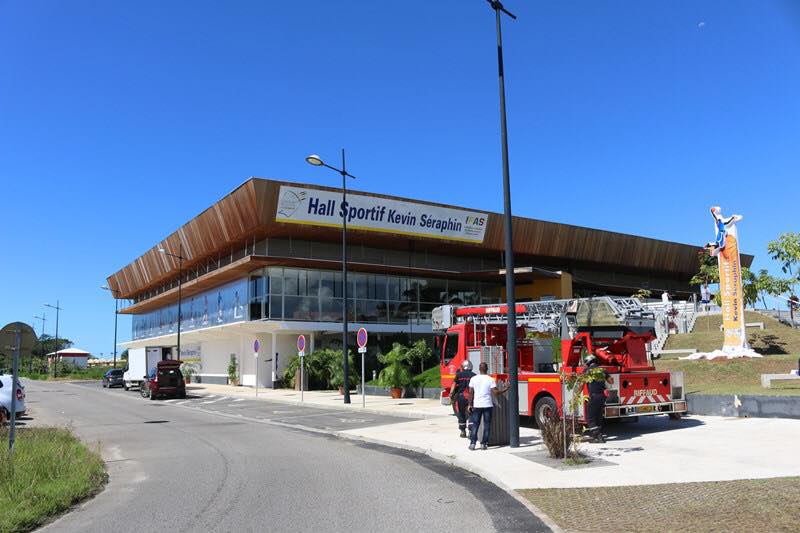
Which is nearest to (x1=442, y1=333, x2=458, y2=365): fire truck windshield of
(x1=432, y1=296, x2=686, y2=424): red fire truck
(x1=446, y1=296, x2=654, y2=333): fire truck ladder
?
(x1=446, y1=296, x2=654, y2=333): fire truck ladder

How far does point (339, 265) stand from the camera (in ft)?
127

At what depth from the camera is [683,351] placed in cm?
2908

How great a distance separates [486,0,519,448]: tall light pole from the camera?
12023mm

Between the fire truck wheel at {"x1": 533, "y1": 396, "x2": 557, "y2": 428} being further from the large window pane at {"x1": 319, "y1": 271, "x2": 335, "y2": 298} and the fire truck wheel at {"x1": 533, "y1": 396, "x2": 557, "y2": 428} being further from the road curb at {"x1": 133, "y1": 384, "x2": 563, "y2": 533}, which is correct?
the large window pane at {"x1": 319, "y1": 271, "x2": 335, "y2": 298}

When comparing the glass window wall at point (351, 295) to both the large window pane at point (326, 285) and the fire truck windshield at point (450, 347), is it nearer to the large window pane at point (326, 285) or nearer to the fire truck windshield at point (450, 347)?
the large window pane at point (326, 285)

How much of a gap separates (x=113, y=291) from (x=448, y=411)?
62.9 m

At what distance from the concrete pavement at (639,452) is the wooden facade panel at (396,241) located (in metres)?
21.0

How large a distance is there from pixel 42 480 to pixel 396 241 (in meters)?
32.2

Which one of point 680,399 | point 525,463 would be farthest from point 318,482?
point 680,399

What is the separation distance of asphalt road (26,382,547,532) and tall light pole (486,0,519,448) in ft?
6.05

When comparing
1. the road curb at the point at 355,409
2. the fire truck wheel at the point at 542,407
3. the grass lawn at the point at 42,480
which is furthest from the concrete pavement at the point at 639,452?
the grass lawn at the point at 42,480

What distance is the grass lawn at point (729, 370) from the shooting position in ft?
67.2

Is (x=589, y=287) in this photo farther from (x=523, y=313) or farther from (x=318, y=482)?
(x=318, y=482)

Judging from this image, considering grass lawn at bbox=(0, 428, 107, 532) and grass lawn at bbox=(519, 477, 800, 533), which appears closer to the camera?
grass lawn at bbox=(519, 477, 800, 533)
